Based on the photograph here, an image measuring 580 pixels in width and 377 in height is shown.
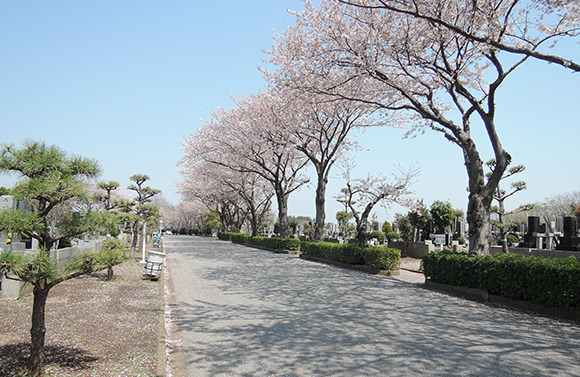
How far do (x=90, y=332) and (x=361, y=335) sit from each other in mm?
4090

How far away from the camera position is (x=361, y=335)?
6191 millimetres

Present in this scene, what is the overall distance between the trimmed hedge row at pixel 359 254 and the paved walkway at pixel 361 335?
3.98m

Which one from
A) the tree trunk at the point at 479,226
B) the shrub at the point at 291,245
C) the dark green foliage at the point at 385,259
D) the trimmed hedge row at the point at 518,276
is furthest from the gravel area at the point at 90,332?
the shrub at the point at 291,245

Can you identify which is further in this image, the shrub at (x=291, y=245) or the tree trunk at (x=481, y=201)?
the shrub at (x=291, y=245)

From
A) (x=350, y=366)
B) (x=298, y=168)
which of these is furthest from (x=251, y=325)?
(x=298, y=168)

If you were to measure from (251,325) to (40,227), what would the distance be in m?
3.81

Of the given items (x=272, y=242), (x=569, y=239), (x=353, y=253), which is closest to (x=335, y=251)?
(x=353, y=253)

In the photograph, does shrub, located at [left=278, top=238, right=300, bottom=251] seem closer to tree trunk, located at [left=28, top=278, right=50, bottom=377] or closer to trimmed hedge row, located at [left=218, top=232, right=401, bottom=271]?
trimmed hedge row, located at [left=218, top=232, right=401, bottom=271]

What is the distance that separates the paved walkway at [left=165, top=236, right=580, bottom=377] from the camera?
480cm

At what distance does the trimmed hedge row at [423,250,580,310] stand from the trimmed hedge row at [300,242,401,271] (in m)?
3.30

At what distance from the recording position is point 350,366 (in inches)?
188

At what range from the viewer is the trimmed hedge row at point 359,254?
48.9 feet

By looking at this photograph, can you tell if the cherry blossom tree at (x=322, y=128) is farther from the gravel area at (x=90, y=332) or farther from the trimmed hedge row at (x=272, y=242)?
the gravel area at (x=90, y=332)

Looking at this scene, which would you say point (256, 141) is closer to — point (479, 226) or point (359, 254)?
point (359, 254)
